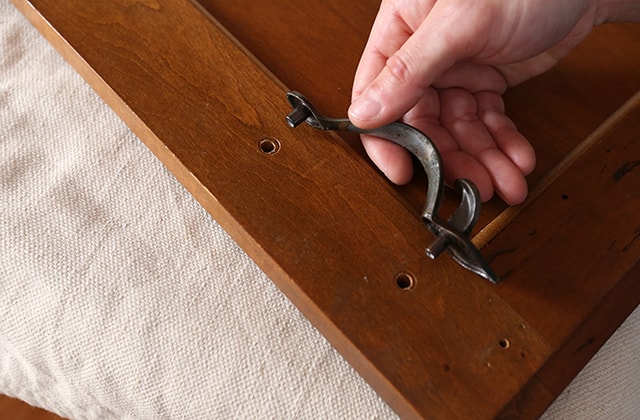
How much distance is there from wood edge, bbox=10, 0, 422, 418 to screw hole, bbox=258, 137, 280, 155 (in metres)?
0.06

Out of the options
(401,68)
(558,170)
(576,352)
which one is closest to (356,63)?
(401,68)

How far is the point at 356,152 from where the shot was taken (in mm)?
517

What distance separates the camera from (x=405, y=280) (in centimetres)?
45

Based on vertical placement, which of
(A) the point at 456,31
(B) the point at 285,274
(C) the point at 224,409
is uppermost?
(A) the point at 456,31

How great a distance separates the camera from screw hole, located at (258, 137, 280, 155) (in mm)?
499

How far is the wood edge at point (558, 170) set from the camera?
0.49 meters

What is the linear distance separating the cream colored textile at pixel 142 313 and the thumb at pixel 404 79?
0.15 metres

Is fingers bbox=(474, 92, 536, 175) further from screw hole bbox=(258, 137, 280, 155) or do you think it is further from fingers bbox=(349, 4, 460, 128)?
screw hole bbox=(258, 137, 280, 155)

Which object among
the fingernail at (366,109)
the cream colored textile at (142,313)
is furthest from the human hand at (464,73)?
the cream colored textile at (142,313)

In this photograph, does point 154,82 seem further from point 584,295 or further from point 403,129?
point 584,295

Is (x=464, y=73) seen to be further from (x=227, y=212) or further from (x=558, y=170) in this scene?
(x=227, y=212)

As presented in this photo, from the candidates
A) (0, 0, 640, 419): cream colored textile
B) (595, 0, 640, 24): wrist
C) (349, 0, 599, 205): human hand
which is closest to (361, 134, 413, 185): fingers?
(349, 0, 599, 205): human hand

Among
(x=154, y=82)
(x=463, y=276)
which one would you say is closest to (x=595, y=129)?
(x=463, y=276)

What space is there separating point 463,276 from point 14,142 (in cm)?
40
